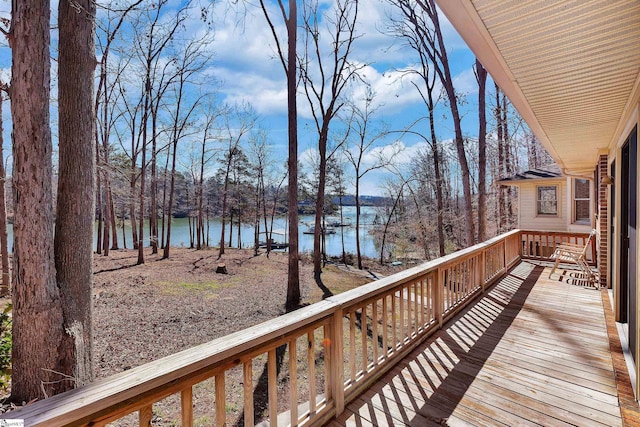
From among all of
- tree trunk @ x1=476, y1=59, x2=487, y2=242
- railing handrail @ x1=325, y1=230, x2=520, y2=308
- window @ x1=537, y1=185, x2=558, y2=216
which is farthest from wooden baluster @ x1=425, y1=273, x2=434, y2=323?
window @ x1=537, y1=185, x2=558, y2=216

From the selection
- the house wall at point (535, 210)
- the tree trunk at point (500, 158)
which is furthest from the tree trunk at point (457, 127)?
the tree trunk at point (500, 158)

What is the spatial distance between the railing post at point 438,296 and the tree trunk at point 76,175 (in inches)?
167

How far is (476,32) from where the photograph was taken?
1732mm

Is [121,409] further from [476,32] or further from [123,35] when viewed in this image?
[123,35]

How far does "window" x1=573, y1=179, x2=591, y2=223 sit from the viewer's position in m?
8.73

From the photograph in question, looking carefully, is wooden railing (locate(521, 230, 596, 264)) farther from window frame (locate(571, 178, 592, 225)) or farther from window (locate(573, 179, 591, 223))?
window (locate(573, 179, 591, 223))

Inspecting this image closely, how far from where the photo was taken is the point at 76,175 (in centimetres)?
360

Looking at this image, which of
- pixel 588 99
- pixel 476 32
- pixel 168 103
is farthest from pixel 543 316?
pixel 168 103

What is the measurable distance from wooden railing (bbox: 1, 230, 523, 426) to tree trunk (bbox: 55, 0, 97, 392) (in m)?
1.56

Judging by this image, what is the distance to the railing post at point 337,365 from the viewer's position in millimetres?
2201

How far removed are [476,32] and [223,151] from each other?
18.7 m

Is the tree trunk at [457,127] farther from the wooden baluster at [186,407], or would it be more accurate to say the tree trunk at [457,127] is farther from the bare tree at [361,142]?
the wooden baluster at [186,407]

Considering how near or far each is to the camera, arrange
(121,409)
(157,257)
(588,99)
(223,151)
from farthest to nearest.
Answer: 1. (223,151)
2. (157,257)
3. (588,99)
4. (121,409)

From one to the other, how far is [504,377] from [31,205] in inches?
198
